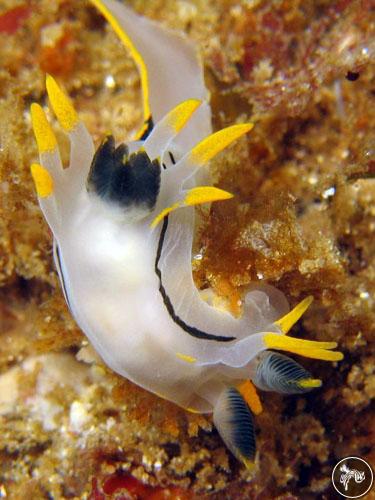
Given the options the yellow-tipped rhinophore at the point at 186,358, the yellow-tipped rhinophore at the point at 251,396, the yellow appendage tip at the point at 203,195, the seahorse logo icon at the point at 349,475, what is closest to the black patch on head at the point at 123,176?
the yellow appendage tip at the point at 203,195

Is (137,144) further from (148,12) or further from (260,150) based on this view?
(148,12)

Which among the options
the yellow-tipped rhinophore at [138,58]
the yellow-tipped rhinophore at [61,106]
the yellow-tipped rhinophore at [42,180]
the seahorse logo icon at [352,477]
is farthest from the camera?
the yellow-tipped rhinophore at [138,58]

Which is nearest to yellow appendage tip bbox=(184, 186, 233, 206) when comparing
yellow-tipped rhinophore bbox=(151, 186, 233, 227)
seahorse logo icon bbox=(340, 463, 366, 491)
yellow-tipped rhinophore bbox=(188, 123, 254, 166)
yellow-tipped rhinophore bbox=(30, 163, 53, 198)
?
yellow-tipped rhinophore bbox=(151, 186, 233, 227)

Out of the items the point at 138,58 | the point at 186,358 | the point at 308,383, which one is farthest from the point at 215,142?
the point at 138,58

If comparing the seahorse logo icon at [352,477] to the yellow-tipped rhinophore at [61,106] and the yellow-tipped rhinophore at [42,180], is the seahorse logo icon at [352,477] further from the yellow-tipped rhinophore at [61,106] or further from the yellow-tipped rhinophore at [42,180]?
the yellow-tipped rhinophore at [61,106]

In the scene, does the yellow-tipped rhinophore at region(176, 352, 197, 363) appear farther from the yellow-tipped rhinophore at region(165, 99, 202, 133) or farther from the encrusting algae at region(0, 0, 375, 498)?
the yellow-tipped rhinophore at region(165, 99, 202, 133)

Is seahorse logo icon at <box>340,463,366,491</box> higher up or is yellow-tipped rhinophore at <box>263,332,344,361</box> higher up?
yellow-tipped rhinophore at <box>263,332,344,361</box>

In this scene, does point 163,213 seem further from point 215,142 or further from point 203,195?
point 215,142

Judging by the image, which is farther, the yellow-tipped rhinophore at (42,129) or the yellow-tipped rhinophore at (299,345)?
the yellow-tipped rhinophore at (299,345)
